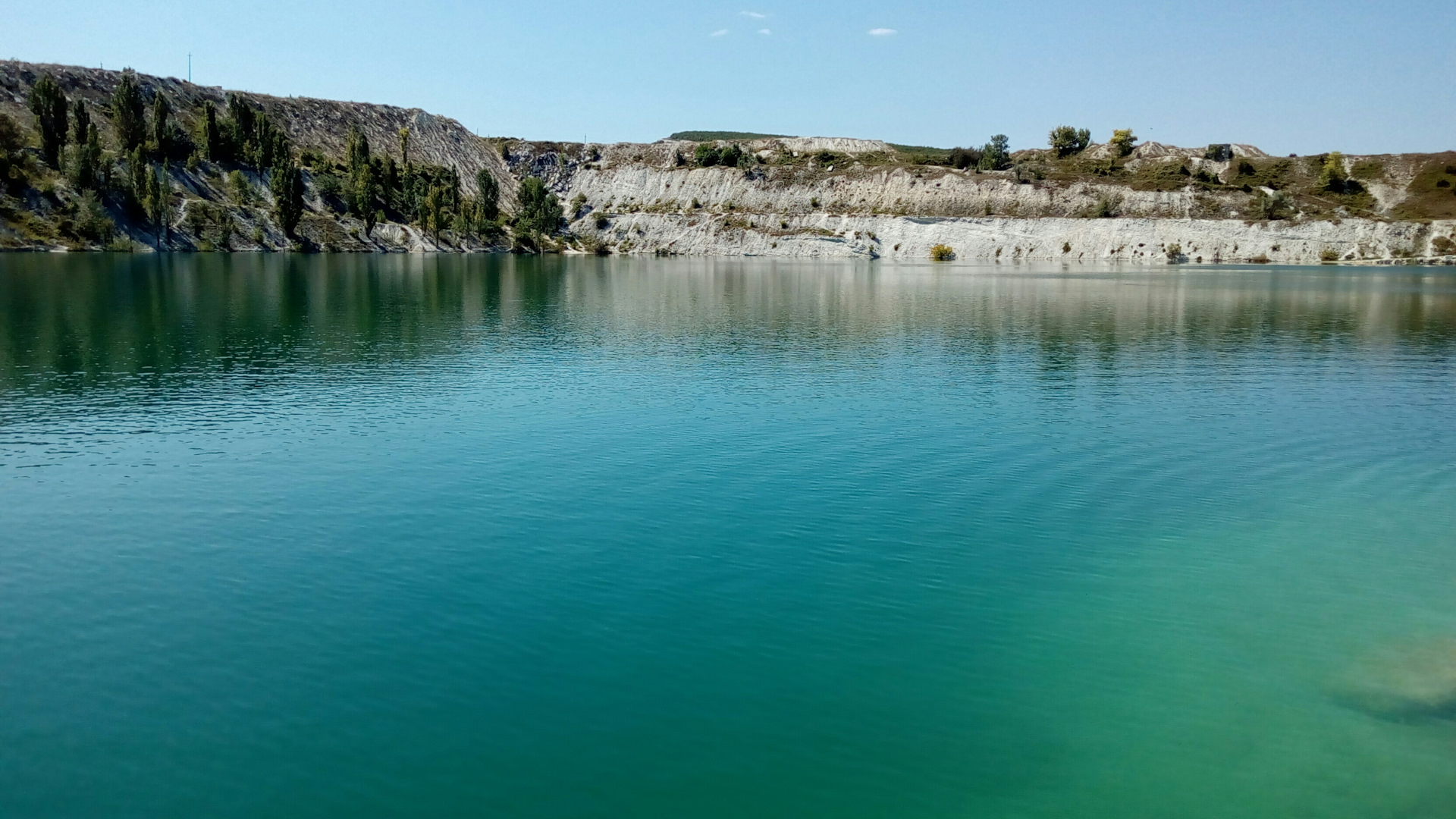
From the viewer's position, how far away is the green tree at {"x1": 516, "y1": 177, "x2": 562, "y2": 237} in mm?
188375

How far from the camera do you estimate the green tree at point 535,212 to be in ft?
618

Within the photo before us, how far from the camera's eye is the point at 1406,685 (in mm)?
15062

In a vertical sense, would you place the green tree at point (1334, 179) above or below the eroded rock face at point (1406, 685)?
above

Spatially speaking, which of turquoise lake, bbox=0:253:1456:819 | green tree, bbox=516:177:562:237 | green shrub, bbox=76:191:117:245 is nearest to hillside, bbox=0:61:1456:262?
green tree, bbox=516:177:562:237

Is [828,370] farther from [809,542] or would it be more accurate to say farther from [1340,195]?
[1340,195]

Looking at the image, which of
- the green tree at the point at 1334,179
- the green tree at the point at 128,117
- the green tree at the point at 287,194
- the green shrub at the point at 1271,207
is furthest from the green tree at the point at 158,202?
the green tree at the point at 1334,179

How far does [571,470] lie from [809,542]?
8255mm

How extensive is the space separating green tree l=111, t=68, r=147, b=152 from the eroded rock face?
16607 centimetres

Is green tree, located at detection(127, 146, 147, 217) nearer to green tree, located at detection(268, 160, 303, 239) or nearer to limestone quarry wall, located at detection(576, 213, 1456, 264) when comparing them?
green tree, located at detection(268, 160, 303, 239)

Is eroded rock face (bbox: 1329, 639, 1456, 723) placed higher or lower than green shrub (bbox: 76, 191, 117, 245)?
lower

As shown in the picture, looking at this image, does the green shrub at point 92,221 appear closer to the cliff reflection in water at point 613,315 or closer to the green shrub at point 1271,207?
the cliff reflection in water at point 613,315

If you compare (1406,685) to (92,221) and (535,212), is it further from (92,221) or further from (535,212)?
(535,212)

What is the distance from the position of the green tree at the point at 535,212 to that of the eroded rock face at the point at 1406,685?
183567mm

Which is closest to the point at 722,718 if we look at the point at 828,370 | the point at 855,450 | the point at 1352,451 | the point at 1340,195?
the point at 855,450
